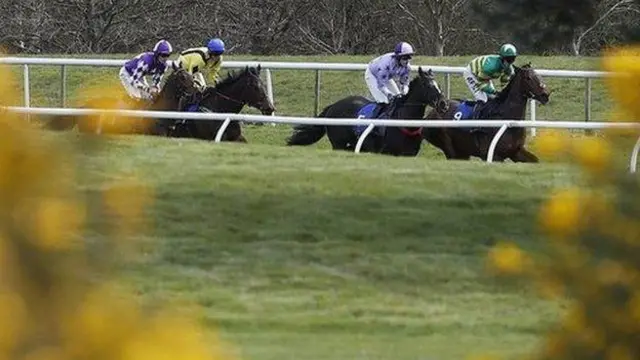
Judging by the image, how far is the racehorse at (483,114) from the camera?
52.1 feet

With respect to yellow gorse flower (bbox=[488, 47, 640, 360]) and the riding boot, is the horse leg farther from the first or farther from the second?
yellow gorse flower (bbox=[488, 47, 640, 360])

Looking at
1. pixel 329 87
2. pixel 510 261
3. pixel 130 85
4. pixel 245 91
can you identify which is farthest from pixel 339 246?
pixel 329 87

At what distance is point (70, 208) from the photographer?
2875 mm

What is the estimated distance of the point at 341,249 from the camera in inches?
391

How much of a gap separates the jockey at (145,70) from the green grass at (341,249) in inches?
194

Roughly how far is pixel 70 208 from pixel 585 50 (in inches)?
811

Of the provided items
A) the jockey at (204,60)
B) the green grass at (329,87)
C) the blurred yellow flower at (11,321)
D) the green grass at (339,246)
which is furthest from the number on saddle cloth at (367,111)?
the blurred yellow flower at (11,321)

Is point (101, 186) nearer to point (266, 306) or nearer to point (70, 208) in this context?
point (70, 208)

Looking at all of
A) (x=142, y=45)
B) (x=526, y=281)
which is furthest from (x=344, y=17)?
(x=526, y=281)

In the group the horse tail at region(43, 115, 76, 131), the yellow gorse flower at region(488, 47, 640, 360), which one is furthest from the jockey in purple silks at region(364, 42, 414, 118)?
the yellow gorse flower at region(488, 47, 640, 360)

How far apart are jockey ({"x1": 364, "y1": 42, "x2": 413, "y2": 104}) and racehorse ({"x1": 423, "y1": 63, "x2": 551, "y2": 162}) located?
1.11 meters

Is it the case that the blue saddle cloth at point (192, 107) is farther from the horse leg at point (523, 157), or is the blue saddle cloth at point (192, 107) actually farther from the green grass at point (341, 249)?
the green grass at point (341, 249)

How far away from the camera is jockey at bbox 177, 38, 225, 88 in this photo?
61.6 ft

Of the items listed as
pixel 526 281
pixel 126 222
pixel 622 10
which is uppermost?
pixel 622 10
